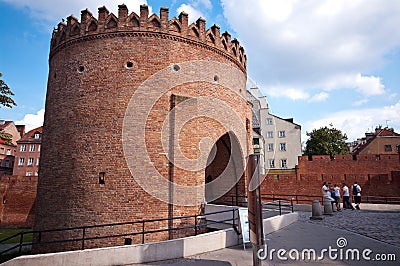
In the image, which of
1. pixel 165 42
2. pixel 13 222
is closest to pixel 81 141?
pixel 165 42

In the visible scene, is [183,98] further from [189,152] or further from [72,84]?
[72,84]

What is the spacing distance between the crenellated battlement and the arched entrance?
16.6 feet

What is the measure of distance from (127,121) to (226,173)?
21.0 ft

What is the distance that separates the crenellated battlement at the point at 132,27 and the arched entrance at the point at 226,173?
16.6 feet

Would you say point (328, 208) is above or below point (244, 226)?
below

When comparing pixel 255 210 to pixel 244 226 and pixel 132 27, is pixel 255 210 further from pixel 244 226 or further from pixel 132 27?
Answer: pixel 132 27

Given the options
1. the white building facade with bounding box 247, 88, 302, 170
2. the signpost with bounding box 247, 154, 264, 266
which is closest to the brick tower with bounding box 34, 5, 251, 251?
the signpost with bounding box 247, 154, 264, 266

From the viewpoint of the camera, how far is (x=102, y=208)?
9.45 metres

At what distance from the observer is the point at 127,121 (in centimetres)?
1005

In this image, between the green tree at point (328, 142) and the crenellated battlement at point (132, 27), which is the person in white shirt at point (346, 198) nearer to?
the crenellated battlement at point (132, 27)

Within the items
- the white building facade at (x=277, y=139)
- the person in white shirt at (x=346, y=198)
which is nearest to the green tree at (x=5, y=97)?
the person in white shirt at (x=346, y=198)

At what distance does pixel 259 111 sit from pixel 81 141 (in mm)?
34161

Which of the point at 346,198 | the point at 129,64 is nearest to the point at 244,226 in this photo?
the point at 129,64

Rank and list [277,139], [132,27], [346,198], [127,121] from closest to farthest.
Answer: [127,121] → [132,27] → [346,198] → [277,139]
